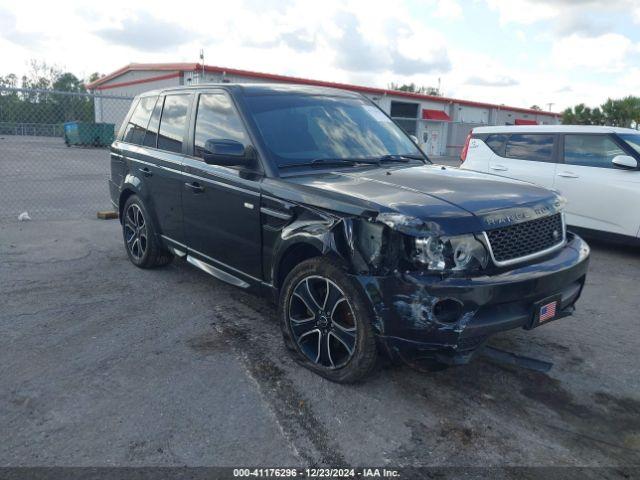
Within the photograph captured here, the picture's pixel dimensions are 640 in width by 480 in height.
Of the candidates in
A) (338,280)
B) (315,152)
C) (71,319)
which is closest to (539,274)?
(338,280)

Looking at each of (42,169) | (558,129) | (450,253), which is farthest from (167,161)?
(42,169)

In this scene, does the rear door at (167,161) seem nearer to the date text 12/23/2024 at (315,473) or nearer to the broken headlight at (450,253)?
the broken headlight at (450,253)

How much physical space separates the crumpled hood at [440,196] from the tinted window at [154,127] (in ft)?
7.62

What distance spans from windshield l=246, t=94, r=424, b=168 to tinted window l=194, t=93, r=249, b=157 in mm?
164

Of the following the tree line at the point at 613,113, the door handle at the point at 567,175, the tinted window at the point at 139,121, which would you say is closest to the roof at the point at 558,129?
the door handle at the point at 567,175

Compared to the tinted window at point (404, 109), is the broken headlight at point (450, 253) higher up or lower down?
lower down

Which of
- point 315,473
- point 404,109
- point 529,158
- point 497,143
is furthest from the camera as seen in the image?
point 404,109

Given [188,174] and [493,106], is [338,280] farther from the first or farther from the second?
[493,106]

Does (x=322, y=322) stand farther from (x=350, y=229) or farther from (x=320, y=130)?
(x=320, y=130)

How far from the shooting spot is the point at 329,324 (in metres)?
3.47

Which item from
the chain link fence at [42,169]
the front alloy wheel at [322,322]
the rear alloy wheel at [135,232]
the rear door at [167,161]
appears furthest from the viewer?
the chain link fence at [42,169]

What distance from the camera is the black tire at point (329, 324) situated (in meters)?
3.23

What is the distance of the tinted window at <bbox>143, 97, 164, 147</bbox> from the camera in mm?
5539

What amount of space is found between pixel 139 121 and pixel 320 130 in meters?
2.56
